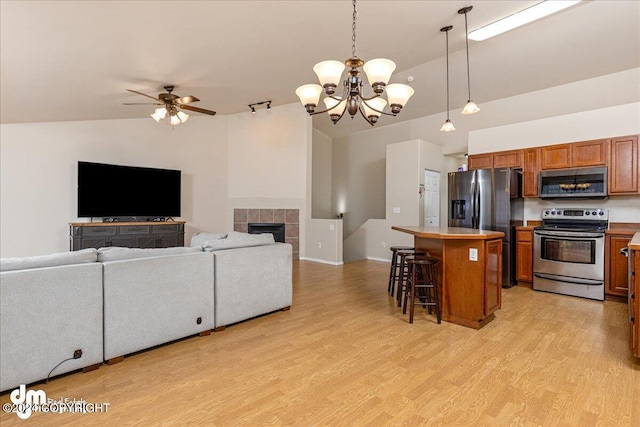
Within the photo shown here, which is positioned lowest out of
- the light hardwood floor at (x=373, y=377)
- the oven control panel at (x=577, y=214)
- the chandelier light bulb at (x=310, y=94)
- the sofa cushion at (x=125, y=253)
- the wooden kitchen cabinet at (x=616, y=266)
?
the light hardwood floor at (x=373, y=377)

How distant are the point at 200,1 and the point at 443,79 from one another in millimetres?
4234

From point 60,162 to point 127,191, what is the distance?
106 cm

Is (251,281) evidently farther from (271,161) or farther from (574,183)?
(574,183)

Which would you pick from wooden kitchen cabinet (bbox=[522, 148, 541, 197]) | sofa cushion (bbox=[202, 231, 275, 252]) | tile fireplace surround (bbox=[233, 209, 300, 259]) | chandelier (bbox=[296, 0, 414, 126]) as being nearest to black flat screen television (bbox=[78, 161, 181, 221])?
tile fireplace surround (bbox=[233, 209, 300, 259])

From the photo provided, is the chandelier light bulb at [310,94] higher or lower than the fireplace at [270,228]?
higher

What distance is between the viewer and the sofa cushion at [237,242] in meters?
3.02

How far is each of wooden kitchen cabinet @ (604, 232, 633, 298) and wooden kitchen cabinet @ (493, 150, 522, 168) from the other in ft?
5.23

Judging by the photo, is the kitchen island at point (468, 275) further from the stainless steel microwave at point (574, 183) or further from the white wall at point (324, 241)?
the white wall at point (324, 241)

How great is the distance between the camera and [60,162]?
17.1 feet

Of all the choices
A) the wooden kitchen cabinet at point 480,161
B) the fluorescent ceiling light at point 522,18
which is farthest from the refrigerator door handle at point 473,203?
the fluorescent ceiling light at point 522,18

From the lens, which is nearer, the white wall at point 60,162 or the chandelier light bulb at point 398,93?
the chandelier light bulb at point 398,93

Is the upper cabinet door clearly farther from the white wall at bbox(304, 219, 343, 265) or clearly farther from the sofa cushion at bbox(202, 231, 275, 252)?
the sofa cushion at bbox(202, 231, 275, 252)

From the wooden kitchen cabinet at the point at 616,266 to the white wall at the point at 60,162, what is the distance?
7113 millimetres

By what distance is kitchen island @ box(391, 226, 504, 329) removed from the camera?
303 centimetres
